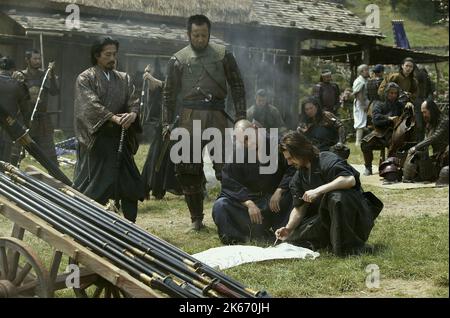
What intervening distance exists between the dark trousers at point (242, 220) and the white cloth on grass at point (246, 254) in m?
0.53

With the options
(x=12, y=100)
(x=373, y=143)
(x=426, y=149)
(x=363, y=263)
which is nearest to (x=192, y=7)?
(x=373, y=143)

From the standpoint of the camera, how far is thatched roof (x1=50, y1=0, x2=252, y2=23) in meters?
16.3

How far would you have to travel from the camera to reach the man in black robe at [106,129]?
21.0ft

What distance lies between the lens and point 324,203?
5.92 m

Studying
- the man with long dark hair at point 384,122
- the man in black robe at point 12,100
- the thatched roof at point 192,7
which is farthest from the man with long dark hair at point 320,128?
the thatched roof at point 192,7

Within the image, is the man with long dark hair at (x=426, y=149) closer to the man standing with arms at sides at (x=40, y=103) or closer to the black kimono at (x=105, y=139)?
the black kimono at (x=105, y=139)

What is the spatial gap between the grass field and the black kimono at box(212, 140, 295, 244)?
0.21m

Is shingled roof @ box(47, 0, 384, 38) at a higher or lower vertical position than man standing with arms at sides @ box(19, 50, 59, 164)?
higher

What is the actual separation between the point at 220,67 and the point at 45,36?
891 centimetres

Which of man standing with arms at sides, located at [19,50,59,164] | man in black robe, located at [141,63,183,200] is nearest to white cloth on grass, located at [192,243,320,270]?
man in black robe, located at [141,63,183,200]

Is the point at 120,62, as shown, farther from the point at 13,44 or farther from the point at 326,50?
the point at 326,50

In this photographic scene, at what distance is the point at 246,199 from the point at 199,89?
50.2 inches

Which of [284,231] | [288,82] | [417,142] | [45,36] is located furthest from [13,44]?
[284,231]

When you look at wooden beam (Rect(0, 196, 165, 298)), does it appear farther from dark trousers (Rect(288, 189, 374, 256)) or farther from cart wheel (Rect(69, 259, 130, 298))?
dark trousers (Rect(288, 189, 374, 256))
